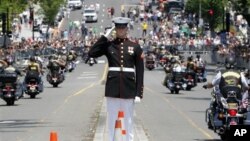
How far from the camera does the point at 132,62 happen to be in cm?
1736

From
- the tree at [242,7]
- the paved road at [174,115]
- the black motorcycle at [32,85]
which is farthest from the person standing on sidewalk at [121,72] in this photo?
the tree at [242,7]

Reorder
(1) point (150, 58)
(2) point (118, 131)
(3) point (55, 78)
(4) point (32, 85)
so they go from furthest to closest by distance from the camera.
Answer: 1. (1) point (150, 58)
2. (3) point (55, 78)
3. (4) point (32, 85)
4. (2) point (118, 131)

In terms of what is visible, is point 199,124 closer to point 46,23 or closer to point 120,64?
point 120,64

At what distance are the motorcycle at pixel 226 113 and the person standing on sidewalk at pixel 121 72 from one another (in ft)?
16.5

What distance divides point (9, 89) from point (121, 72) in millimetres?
22223

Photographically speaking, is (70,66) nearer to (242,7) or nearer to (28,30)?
(242,7)

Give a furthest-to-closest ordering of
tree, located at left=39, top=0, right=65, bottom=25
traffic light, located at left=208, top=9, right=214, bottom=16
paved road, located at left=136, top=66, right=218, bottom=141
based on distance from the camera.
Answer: tree, located at left=39, top=0, right=65, bottom=25 → traffic light, located at left=208, top=9, right=214, bottom=16 → paved road, located at left=136, top=66, right=218, bottom=141

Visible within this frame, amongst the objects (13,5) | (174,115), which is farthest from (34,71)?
(13,5)

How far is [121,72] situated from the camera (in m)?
17.3

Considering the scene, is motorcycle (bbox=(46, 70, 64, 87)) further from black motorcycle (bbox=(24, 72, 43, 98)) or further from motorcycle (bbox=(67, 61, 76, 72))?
motorcycle (bbox=(67, 61, 76, 72))

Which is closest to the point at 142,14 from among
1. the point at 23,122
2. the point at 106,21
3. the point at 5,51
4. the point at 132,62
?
the point at 106,21

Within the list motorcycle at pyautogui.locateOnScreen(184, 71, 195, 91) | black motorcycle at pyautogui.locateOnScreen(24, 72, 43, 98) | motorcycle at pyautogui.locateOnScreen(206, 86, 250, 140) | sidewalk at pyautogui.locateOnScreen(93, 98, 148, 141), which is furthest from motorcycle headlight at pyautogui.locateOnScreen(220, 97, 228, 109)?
motorcycle at pyautogui.locateOnScreen(184, 71, 195, 91)

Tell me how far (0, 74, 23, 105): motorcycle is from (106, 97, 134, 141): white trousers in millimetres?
22020

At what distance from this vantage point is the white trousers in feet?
55.6
